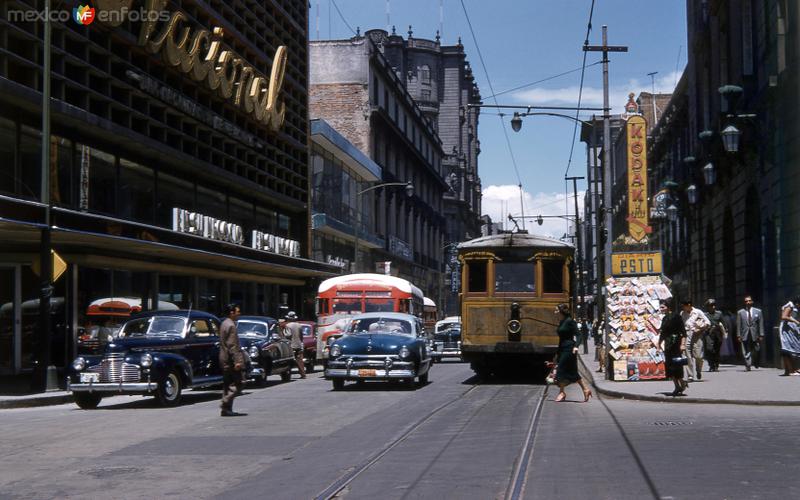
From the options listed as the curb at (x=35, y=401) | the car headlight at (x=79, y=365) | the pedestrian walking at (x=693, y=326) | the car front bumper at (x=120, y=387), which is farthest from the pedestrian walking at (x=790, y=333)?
the curb at (x=35, y=401)

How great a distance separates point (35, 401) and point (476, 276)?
1038cm

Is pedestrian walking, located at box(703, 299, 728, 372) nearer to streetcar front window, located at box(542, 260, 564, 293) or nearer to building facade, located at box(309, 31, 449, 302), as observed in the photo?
streetcar front window, located at box(542, 260, 564, 293)

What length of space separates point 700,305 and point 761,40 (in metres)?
16.2

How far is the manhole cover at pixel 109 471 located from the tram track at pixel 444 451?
7.52ft

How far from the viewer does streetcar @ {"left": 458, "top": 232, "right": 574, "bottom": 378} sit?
23.4 meters

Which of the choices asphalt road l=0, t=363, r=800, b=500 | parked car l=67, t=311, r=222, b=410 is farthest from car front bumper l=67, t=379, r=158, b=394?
asphalt road l=0, t=363, r=800, b=500

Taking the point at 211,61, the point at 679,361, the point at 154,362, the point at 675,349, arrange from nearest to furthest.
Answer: the point at 679,361
the point at 675,349
the point at 154,362
the point at 211,61

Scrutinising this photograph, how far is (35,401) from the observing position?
19.5 m

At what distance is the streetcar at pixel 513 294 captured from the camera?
76.9ft

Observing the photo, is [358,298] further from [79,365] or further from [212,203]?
[79,365]

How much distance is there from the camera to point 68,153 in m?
26.9

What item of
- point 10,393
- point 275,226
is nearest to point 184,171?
point 275,226

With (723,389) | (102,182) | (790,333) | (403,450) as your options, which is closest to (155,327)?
(403,450)

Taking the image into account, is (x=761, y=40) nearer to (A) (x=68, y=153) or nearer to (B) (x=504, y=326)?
(B) (x=504, y=326)
